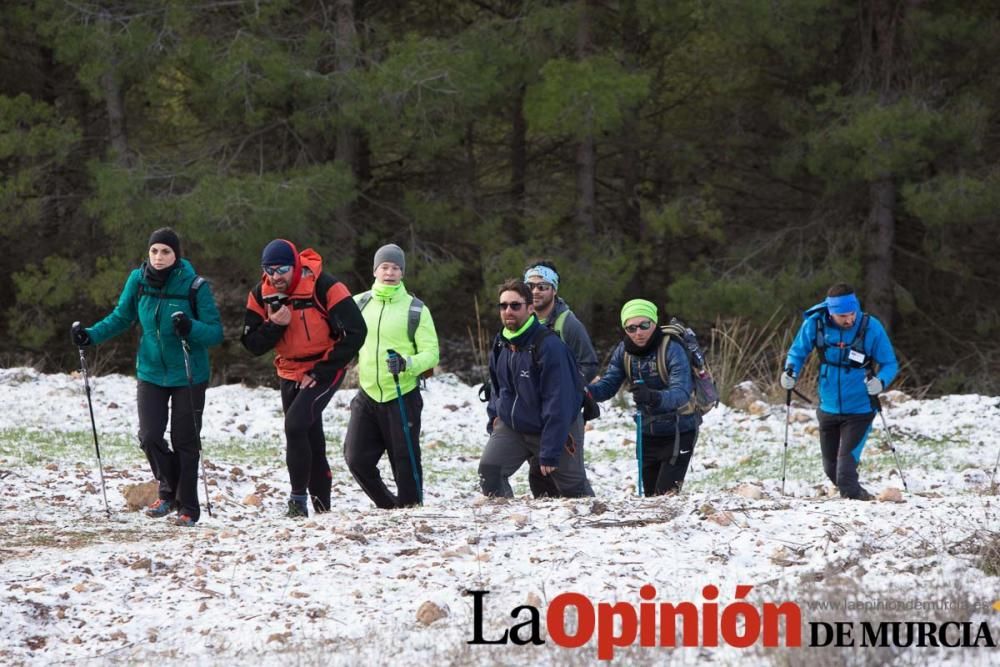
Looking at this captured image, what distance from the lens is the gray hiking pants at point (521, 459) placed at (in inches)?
A: 313

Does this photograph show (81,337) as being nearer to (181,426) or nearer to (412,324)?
(181,426)

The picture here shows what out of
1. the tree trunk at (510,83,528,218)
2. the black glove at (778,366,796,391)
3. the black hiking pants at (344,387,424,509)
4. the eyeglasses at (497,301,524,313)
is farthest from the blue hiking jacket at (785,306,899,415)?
the tree trunk at (510,83,528,218)

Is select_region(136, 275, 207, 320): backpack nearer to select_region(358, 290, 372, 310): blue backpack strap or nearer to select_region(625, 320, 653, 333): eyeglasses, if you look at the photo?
select_region(358, 290, 372, 310): blue backpack strap

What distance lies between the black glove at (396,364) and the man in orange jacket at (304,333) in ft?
0.79

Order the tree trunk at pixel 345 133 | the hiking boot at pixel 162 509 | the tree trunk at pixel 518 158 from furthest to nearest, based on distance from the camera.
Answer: the tree trunk at pixel 518 158 < the tree trunk at pixel 345 133 < the hiking boot at pixel 162 509

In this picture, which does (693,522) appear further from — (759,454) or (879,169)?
(879,169)

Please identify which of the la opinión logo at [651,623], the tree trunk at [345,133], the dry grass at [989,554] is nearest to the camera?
the la opinión logo at [651,623]

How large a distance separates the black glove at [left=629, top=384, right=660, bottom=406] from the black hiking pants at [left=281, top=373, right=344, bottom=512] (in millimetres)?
1861

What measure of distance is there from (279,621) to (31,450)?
6.74m

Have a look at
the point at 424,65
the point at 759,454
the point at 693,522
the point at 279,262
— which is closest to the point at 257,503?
the point at 279,262

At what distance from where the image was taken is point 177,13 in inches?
762

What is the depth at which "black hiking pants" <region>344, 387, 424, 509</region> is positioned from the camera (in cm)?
851

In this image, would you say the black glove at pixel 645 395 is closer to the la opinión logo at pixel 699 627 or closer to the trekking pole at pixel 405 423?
the trekking pole at pixel 405 423

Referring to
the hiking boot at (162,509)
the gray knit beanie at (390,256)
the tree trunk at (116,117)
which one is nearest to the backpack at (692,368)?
the gray knit beanie at (390,256)
